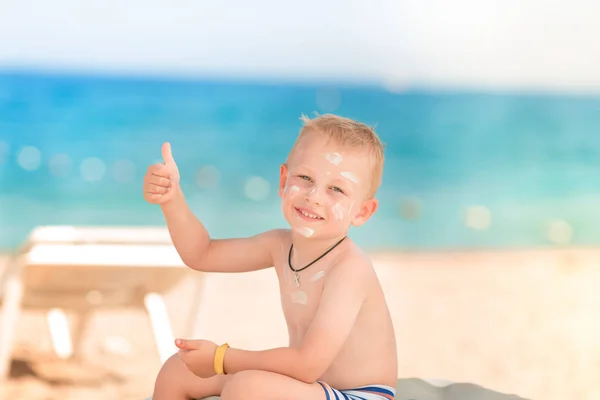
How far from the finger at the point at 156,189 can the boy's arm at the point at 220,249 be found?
7cm

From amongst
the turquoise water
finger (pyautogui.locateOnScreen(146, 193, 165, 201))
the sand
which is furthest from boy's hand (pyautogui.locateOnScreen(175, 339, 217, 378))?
the turquoise water

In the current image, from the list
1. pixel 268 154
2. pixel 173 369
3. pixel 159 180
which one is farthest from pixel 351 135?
pixel 268 154

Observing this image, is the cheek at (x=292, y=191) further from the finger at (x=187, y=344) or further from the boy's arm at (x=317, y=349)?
the finger at (x=187, y=344)

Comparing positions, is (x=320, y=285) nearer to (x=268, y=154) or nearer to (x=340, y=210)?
(x=340, y=210)

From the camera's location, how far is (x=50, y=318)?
11.8ft

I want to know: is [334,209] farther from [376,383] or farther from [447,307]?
[447,307]

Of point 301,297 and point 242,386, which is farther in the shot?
point 301,297

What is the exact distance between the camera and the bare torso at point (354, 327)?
1189mm

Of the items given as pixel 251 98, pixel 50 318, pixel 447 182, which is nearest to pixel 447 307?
pixel 50 318

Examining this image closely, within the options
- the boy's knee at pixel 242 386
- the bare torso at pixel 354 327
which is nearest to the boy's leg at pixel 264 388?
the boy's knee at pixel 242 386

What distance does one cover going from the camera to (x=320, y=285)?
3.88 ft

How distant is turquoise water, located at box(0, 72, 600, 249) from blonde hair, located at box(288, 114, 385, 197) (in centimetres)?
527

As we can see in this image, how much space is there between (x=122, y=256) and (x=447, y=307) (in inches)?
110

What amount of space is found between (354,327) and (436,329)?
11.3 ft
